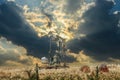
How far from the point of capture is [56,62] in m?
96.6

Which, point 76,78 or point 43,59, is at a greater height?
point 43,59

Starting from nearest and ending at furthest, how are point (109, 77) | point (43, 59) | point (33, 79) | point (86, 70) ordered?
point (33, 79) < point (109, 77) < point (86, 70) < point (43, 59)

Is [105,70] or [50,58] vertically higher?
[50,58]

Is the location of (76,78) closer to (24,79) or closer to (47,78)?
(47,78)

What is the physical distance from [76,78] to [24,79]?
25.1 ft

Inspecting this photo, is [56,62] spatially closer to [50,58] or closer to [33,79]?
[50,58]

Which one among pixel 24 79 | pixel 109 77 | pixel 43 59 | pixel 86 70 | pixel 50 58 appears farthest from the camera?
pixel 50 58

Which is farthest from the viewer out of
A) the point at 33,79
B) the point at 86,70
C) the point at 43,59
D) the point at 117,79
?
the point at 43,59

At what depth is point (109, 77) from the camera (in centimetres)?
4994

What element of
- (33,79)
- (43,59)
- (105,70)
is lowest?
(33,79)

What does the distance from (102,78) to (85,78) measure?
79.2 inches

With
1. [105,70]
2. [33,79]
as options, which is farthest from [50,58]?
[33,79]

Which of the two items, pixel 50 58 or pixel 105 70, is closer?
pixel 105 70

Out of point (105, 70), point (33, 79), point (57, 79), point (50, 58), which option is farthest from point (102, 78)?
point (50, 58)
